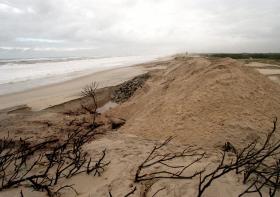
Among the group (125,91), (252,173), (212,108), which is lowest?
(125,91)

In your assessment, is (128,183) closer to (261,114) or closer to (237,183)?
(237,183)

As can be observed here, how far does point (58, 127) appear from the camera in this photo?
23.1ft

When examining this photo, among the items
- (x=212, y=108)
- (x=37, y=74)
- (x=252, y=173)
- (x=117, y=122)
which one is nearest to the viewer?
Answer: (x=252, y=173)

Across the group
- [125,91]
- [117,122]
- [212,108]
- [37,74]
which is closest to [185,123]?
[212,108]

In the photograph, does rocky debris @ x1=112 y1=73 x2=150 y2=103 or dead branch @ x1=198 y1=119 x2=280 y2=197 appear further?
rocky debris @ x1=112 y1=73 x2=150 y2=103

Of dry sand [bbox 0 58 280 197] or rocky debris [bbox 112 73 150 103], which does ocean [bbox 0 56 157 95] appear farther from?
dry sand [bbox 0 58 280 197]

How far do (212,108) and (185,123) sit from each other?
0.68 m

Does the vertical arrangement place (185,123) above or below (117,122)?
above

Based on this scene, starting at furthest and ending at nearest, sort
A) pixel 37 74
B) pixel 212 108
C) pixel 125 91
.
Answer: pixel 37 74 < pixel 125 91 < pixel 212 108

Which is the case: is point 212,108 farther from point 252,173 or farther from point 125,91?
point 125,91

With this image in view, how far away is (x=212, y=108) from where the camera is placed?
5.73 meters

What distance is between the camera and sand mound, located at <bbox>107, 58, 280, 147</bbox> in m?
5.12

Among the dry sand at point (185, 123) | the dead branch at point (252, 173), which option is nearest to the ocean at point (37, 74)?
the dry sand at point (185, 123)

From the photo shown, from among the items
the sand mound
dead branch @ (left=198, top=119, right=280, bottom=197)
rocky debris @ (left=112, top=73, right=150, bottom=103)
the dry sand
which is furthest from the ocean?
dead branch @ (left=198, top=119, right=280, bottom=197)
